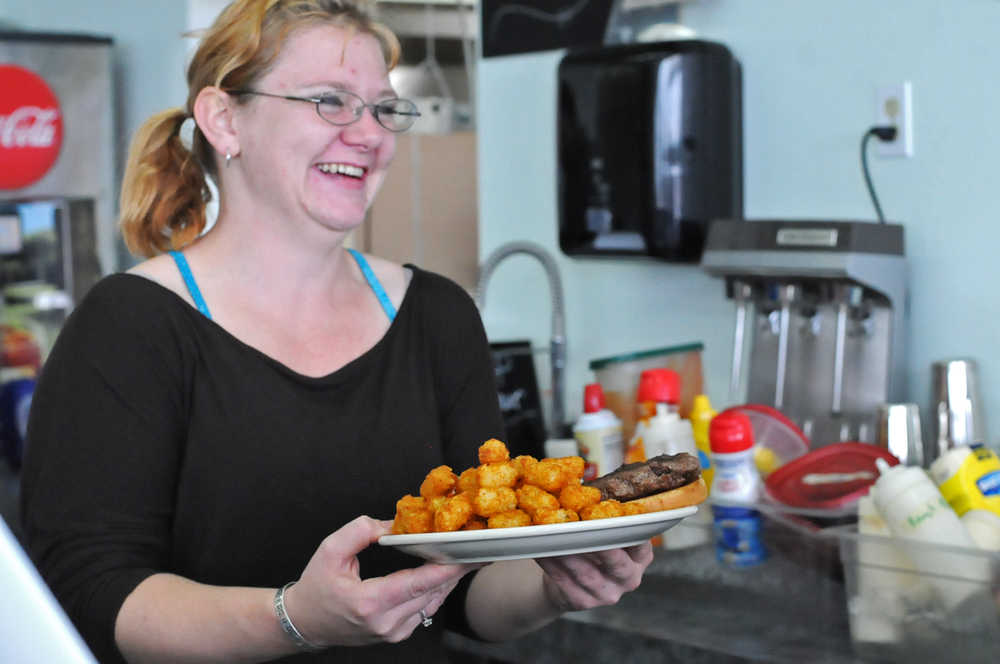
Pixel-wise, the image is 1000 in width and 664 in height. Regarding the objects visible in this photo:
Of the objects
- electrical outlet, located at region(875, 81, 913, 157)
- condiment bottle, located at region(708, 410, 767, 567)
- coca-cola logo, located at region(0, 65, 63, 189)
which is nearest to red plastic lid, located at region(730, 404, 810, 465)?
condiment bottle, located at region(708, 410, 767, 567)

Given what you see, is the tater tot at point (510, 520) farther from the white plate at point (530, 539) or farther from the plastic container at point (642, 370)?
the plastic container at point (642, 370)

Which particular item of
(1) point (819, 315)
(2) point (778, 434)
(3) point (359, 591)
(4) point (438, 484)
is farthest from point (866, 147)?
(3) point (359, 591)

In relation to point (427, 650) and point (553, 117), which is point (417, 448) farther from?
point (553, 117)

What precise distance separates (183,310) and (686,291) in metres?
1.34

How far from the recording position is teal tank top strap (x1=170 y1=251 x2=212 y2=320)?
4.18ft

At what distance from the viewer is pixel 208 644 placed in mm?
1084

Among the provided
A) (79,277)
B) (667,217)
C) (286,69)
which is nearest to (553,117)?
(667,217)

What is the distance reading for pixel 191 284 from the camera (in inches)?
50.6

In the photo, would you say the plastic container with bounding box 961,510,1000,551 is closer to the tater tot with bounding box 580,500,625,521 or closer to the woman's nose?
the tater tot with bounding box 580,500,625,521

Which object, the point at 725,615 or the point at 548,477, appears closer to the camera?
the point at 548,477

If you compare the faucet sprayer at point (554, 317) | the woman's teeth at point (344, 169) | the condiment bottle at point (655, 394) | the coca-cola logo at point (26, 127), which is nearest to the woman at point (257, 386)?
the woman's teeth at point (344, 169)

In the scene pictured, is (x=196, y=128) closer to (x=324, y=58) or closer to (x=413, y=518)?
(x=324, y=58)

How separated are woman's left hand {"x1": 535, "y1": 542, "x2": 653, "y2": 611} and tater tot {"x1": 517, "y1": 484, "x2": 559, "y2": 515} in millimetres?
93

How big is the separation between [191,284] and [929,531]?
39.4 inches
